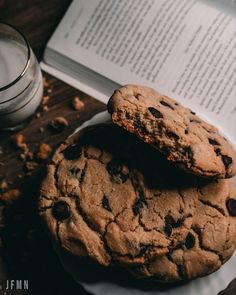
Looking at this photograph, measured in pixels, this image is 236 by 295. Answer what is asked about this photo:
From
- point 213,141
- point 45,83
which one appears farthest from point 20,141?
point 213,141

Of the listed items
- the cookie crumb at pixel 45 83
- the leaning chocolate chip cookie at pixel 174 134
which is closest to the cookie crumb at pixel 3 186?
the cookie crumb at pixel 45 83

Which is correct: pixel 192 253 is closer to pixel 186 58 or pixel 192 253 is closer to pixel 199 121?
pixel 199 121

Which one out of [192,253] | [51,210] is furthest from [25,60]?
[192,253]

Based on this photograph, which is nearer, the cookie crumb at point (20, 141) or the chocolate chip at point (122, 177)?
the chocolate chip at point (122, 177)

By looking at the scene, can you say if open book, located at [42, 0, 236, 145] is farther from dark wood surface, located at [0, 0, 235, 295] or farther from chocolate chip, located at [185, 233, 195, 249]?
chocolate chip, located at [185, 233, 195, 249]

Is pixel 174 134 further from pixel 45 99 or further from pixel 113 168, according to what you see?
pixel 45 99

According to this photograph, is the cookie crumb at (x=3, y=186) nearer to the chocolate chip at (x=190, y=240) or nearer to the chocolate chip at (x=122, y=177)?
the chocolate chip at (x=122, y=177)
